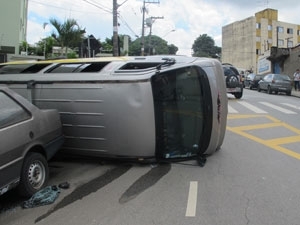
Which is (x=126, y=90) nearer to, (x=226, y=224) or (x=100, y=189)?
(x=100, y=189)

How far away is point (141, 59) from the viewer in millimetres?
7418

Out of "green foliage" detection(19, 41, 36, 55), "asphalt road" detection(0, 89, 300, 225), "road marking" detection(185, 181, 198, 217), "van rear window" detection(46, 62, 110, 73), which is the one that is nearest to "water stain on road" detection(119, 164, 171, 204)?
"asphalt road" detection(0, 89, 300, 225)

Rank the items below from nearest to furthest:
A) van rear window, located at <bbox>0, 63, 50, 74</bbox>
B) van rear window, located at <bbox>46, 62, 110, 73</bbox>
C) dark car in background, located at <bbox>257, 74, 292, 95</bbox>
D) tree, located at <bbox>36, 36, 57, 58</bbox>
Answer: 1. van rear window, located at <bbox>46, 62, 110, 73</bbox>
2. van rear window, located at <bbox>0, 63, 50, 74</bbox>
3. tree, located at <bbox>36, 36, 57, 58</bbox>
4. dark car in background, located at <bbox>257, 74, 292, 95</bbox>

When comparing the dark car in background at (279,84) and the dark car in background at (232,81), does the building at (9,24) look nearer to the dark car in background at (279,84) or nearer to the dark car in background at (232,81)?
the dark car in background at (232,81)

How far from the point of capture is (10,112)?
530 cm

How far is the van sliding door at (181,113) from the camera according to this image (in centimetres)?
666

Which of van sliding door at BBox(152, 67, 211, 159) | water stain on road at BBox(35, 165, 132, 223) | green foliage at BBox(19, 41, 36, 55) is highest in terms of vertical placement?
green foliage at BBox(19, 41, 36, 55)

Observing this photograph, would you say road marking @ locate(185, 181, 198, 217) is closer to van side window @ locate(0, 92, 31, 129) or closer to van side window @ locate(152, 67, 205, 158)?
van side window @ locate(152, 67, 205, 158)

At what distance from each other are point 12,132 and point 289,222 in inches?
135

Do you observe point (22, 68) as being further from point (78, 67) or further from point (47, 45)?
point (47, 45)

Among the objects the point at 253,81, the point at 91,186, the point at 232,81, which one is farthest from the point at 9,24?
the point at 253,81

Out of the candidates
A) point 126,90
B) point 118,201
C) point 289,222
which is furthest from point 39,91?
point 289,222

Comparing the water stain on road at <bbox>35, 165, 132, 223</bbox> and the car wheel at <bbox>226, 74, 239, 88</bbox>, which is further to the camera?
the car wheel at <bbox>226, 74, 239, 88</bbox>

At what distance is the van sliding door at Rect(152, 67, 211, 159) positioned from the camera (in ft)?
21.9
